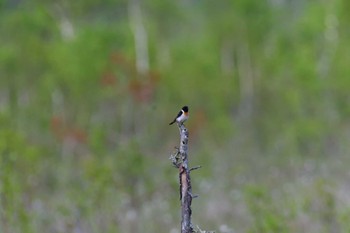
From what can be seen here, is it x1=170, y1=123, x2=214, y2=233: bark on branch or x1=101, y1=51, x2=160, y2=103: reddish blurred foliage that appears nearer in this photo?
x1=170, y1=123, x2=214, y2=233: bark on branch

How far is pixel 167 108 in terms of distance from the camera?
33625 mm

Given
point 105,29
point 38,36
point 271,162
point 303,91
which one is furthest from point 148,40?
point 271,162

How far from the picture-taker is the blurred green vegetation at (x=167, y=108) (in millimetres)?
14336

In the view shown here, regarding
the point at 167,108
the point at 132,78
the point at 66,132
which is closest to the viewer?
the point at 66,132

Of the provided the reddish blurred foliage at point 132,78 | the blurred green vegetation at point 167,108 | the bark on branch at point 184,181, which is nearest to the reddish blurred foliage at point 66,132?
the blurred green vegetation at point 167,108

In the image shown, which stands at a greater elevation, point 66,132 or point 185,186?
point 66,132

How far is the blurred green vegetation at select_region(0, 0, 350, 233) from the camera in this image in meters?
14.3

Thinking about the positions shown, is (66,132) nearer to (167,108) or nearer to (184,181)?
(167,108)

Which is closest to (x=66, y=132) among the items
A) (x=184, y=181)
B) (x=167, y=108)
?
(x=167, y=108)

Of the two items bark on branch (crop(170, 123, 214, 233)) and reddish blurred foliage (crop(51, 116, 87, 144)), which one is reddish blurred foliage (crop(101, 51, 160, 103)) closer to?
reddish blurred foliage (crop(51, 116, 87, 144))

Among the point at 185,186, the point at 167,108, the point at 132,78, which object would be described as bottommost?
the point at 185,186

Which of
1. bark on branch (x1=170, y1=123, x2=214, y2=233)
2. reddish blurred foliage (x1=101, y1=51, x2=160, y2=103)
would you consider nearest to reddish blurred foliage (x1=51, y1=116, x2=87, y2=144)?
reddish blurred foliage (x1=101, y1=51, x2=160, y2=103)

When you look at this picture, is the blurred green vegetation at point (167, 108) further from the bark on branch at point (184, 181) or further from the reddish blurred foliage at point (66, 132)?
the bark on branch at point (184, 181)

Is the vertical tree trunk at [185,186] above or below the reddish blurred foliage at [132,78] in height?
below
